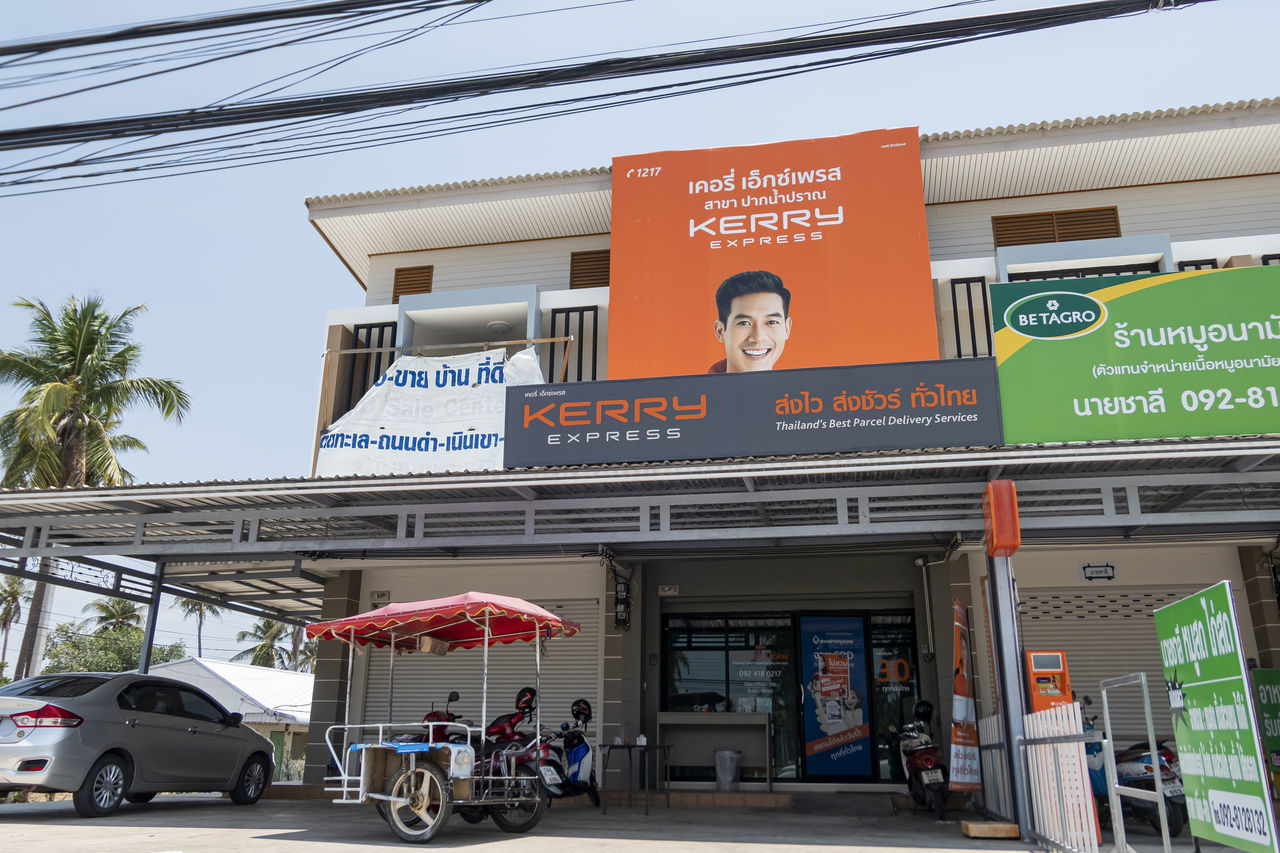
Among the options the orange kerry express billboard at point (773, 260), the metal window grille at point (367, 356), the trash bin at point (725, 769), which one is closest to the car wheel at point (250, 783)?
the metal window grille at point (367, 356)

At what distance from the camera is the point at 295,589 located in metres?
16.5

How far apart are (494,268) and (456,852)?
10832 millimetres

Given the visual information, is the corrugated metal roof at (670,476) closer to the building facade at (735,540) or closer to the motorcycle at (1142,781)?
the building facade at (735,540)

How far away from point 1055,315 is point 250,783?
1053 centimetres

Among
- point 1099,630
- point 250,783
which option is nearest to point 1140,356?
point 1099,630

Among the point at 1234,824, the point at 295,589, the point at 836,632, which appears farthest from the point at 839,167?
the point at 1234,824

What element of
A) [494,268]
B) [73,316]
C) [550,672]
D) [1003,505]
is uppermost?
[73,316]

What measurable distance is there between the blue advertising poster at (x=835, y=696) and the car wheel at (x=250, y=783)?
7.08 m

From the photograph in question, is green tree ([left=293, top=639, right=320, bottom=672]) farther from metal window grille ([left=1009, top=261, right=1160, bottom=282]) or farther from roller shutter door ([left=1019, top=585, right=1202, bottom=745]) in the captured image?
metal window grille ([left=1009, top=261, right=1160, bottom=282])

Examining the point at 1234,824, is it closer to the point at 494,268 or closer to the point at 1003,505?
the point at 1003,505

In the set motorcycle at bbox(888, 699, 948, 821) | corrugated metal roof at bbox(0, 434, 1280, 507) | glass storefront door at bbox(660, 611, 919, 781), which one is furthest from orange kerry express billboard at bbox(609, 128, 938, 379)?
motorcycle at bbox(888, 699, 948, 821)

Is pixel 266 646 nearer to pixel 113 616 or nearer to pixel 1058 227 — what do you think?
pixel 113 616

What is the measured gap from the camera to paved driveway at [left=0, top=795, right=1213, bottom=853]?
7836mm

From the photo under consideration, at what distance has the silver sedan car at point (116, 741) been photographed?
8.87 metres
